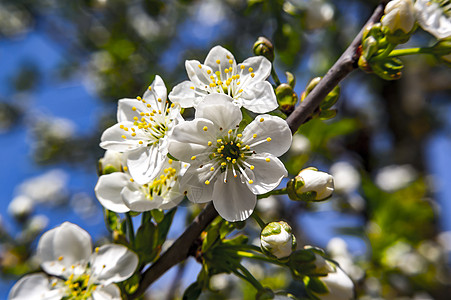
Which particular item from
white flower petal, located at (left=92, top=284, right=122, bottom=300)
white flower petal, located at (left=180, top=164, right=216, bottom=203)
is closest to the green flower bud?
white flower petal, located at (left=180, top=164, right=216, bottom=203)

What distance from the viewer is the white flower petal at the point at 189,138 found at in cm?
90

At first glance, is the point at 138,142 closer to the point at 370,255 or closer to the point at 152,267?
the point at 152,267

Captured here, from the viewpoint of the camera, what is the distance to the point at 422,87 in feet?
13.0

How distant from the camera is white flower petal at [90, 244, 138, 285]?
1035 mm

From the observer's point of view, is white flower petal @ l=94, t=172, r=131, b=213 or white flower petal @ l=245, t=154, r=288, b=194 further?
white flower petal @ l=94, t=172, r=131, b=213

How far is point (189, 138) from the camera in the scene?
2.99 ft

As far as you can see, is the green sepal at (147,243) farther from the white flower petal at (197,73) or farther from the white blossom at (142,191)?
the white flower petal at (197,73)

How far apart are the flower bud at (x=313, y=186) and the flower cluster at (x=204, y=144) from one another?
7 centimetres

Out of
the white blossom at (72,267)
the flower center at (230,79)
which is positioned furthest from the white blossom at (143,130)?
the white blossom at (72,267)

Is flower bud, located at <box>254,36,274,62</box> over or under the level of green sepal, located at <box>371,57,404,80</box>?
under

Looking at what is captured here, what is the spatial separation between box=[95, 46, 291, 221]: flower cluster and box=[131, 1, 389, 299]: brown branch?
0.09 metres

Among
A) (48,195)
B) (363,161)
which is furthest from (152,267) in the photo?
(48,195)

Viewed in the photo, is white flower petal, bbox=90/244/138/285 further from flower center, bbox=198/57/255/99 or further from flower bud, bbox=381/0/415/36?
flower bud, bbox=381/0/415/36

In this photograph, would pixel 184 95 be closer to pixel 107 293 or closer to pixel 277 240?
pixel 277 240
